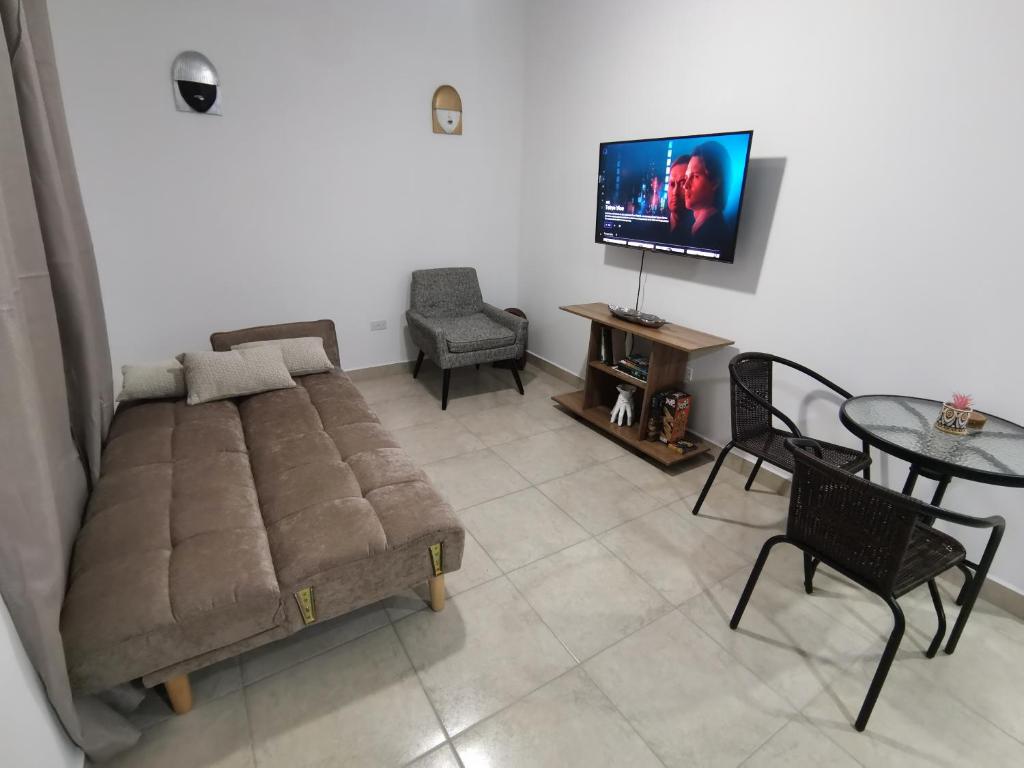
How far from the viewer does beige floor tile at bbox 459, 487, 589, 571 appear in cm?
221

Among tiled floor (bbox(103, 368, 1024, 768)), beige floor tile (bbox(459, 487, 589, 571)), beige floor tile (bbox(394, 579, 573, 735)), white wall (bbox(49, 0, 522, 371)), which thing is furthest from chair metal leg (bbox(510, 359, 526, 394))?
beige floor tile (bbox(394, 579, 573, 735))

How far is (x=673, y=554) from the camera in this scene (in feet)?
7.31

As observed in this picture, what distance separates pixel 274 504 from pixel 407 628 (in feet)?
2.19

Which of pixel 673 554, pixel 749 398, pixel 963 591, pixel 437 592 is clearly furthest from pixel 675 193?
pixel 437 592

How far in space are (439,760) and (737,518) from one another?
1.76m

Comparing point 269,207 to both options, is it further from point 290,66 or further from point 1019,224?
point 1019,224

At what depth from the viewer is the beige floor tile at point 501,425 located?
3215 millimetres

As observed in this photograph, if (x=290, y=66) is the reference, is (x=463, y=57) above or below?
above

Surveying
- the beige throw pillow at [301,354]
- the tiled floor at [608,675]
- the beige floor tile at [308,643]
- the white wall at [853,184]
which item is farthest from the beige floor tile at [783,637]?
the beige throw pillow at [301,354]

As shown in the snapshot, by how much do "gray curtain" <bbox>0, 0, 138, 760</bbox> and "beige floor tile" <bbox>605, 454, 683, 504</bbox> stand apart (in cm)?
229

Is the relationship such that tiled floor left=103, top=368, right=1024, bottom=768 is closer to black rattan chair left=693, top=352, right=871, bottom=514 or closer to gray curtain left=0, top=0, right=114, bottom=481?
black rattan chair left=693, top=352, right=871, bottom=514

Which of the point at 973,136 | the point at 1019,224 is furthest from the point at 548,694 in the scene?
the point at 973,136

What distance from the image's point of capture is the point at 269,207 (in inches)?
131

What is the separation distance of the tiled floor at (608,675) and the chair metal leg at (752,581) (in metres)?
0.06
